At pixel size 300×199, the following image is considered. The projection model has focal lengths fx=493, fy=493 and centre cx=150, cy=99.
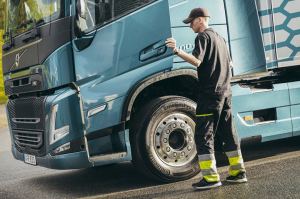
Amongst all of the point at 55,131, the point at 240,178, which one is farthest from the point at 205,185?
the point at 55,131

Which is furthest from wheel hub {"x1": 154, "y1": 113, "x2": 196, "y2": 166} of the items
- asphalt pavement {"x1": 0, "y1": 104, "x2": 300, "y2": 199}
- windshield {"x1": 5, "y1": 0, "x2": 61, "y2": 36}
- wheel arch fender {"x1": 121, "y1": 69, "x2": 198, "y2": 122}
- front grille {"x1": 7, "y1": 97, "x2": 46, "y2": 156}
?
windshield {"x1": 5, "y1": 0, "x2": 61, "y2": 36}

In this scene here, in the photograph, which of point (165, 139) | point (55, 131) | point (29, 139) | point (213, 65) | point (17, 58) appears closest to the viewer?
point (213, 65)

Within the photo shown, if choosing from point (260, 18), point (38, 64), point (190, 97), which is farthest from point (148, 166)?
point (260, 18)

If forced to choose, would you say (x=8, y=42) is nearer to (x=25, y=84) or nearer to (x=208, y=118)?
(x=25, y=84)

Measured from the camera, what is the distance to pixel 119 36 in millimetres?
5273

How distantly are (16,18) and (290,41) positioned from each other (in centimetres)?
344

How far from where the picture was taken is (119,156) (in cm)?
528

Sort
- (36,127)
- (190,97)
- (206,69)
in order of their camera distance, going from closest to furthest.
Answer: (206,69)
(36,127)
(190,97)

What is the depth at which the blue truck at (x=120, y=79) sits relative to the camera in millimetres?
5133

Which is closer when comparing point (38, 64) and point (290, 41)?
point (38, 64)

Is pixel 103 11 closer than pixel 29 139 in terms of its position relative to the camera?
Yes

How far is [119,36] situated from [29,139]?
158cm

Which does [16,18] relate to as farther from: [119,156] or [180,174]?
[180,174]

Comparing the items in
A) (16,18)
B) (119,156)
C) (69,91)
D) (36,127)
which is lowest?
(119,156)
